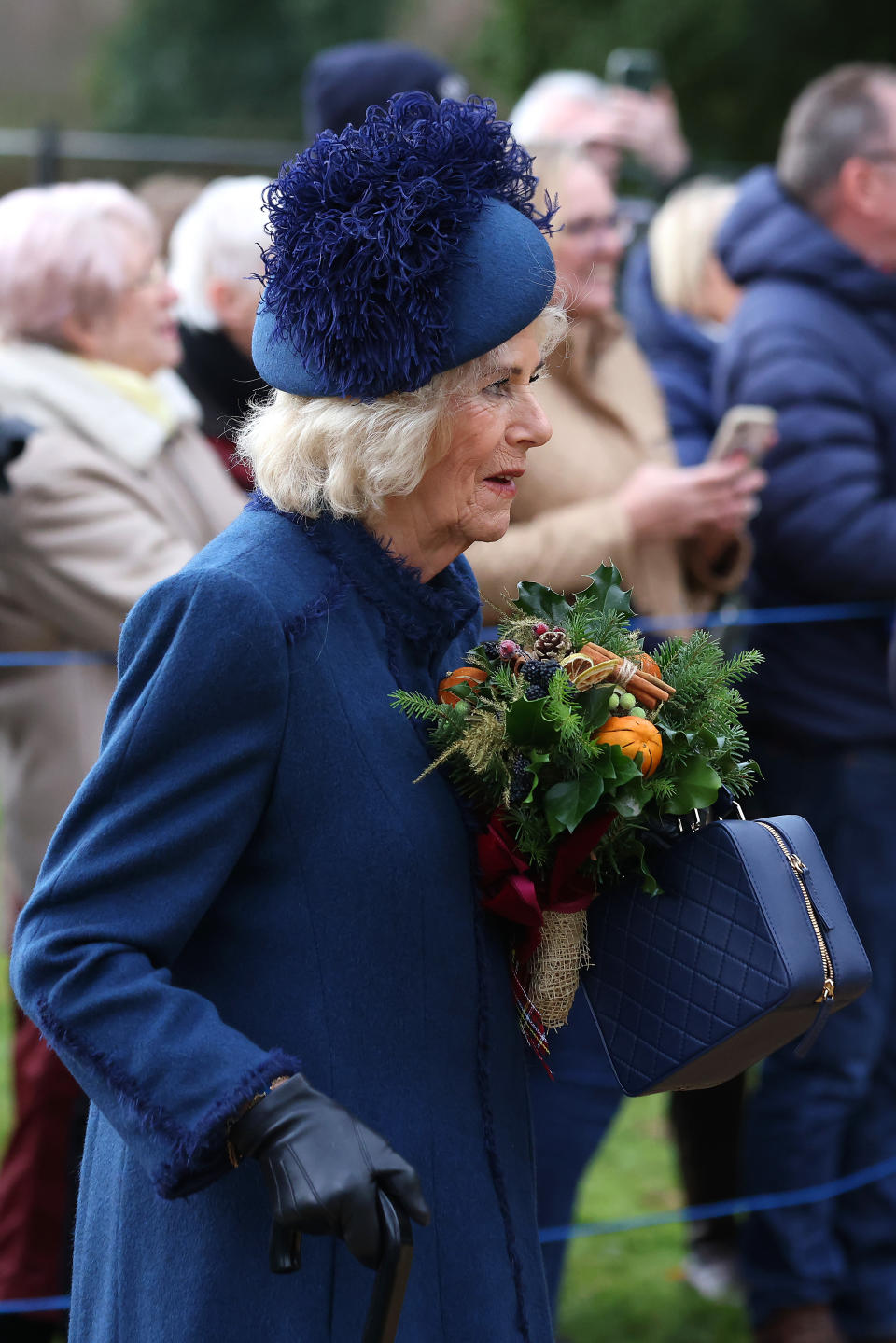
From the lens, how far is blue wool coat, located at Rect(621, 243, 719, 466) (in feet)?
13.7

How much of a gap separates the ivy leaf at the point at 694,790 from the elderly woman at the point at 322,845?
0.24 meters

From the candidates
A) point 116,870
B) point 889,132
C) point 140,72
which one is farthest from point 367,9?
point 116,870

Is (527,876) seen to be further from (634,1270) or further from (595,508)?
(634,1270)

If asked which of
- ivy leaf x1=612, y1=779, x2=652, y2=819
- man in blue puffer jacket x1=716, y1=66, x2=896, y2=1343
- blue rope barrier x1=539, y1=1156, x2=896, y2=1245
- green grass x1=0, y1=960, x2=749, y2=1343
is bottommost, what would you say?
green grass x1=0, y1=960, x2=749, y2=1343

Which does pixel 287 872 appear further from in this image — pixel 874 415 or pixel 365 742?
pixel 874 415

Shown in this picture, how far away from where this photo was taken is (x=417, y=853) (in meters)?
1.81

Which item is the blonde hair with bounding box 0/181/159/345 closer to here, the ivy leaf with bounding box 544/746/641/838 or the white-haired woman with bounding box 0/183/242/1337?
the white-haired woman with bounding box 0/183/242/1337

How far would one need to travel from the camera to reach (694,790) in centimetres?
181

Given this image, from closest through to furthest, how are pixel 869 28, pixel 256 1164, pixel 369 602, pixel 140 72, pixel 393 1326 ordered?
pixel 393 1326
pixel 256 1164
pixel 369 602
pixel 869 28
pixel 140 72

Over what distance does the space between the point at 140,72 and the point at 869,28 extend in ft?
36.2

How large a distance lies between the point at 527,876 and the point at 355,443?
510 millimetres

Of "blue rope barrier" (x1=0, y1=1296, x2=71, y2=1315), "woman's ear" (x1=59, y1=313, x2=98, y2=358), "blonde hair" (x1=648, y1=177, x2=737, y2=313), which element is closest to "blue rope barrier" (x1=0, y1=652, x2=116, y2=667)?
"woman's ear" (x1=59, y1=313, x2=98, y2=358)

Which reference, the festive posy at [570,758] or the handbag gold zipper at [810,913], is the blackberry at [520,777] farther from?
the handbag gold zipper at [810,913]

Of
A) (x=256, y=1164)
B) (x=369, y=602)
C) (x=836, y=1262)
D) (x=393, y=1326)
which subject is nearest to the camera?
(x=393, y=1326)
